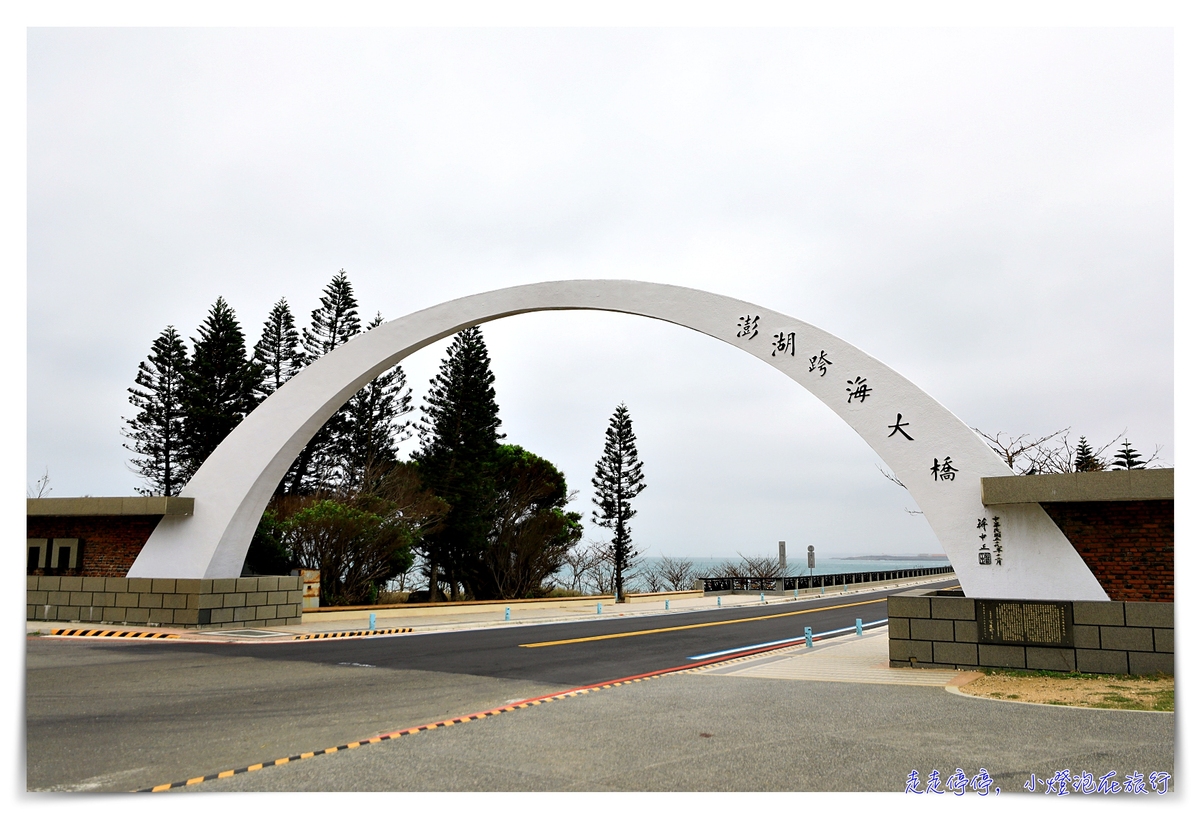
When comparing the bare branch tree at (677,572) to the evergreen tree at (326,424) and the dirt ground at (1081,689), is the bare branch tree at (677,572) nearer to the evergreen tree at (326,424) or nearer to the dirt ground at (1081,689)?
the evergreen tree at (326,424)

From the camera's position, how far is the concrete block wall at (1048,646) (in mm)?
8773

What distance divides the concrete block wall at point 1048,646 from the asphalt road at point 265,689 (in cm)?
263

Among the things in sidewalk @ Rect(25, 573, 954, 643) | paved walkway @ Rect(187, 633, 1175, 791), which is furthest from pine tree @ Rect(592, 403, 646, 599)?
paved walkway @ Rect(187, 633, 1175, 791)

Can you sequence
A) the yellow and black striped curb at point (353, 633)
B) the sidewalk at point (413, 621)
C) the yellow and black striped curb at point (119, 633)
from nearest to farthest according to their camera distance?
the yellow and black striped curb at point (119, 633), the sidewalk at point (413, 621), the yellow and black striped curb at point (353, 633)

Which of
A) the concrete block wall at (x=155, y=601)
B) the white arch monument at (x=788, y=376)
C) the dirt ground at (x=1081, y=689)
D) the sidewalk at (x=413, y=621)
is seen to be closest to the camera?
the dirt ground at (x=1081, y=689)

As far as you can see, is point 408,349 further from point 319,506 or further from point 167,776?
point 167,776

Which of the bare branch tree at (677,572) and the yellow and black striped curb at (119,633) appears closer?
the yellow and black striped curb at (119,633)

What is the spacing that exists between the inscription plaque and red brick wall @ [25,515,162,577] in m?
14.0

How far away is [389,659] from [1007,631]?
26.7 ft

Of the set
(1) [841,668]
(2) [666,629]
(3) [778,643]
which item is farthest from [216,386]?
(1) [841,668]

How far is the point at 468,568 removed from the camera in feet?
104

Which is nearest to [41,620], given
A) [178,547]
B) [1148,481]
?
[178,547]

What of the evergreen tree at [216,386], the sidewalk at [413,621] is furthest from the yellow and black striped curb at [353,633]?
the evergreen tree at [216,386]

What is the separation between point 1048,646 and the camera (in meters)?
9.23
